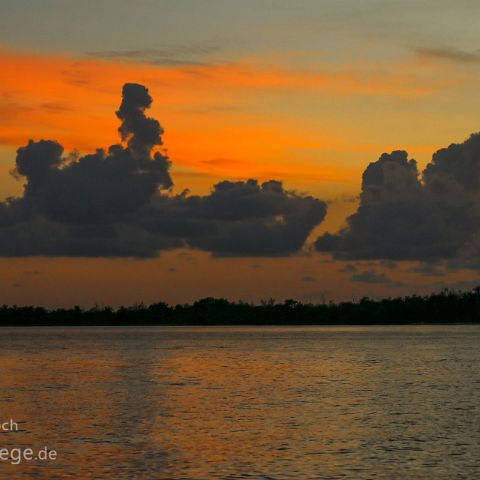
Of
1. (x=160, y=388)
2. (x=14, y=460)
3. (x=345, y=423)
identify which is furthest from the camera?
(x=160, y=388)

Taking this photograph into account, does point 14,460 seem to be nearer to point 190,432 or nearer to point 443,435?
point 190,432

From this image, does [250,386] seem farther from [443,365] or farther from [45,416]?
[443,365]

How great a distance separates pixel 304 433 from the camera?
2149 inches

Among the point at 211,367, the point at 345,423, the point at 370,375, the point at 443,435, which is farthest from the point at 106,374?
the point at 443,435

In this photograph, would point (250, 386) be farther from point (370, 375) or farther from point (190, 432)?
point (190, 432)

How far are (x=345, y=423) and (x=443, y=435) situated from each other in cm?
751

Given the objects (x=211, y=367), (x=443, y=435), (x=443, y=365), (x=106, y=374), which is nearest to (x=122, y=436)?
(x=443, y=435)

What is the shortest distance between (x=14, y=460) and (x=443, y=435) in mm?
24959

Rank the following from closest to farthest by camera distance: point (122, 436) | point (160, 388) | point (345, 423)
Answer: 1. point (122, 436)
2. point (345, 423)
3. point (160, 388)

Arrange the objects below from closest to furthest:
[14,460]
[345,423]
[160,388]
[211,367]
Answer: [14,460] → [345,423] → [160,388] → [211,367]

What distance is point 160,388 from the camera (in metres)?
86.8

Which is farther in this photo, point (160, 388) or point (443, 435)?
point (160, 388)

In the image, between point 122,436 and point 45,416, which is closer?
point 122,436

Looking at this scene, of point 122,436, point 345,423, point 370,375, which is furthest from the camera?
point 370,375
